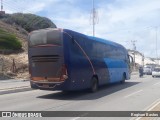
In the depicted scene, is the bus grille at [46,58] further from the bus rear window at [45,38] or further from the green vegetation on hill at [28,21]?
the green vegetation on hill at [28,21]

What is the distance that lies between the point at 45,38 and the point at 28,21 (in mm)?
44926

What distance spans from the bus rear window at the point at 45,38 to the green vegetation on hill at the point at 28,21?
42545mm

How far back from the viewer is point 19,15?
208 ft

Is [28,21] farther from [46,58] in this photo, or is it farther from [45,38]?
[46,58]

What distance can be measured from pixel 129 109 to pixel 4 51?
3162 centimetres

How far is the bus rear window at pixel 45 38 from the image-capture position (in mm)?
17188

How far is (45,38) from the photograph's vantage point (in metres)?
17.5

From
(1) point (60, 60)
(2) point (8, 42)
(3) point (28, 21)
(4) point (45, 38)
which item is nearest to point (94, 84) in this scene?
(1) point (60, 60)

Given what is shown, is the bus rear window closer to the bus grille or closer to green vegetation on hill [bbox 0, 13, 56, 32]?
the bus grille

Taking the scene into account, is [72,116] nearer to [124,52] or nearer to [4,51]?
[124,52]

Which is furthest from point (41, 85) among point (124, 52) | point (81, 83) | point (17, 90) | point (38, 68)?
point (124, 52)

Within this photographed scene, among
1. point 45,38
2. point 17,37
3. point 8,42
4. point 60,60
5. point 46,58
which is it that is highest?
point 17,37

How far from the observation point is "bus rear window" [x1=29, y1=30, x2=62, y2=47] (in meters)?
17.2

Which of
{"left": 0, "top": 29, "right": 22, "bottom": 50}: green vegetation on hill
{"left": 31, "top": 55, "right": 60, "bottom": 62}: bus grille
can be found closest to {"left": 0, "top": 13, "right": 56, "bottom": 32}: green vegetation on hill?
{"left": 0, "top": 29, "right": 22, "bottom": 50}: green vegetation on hill
